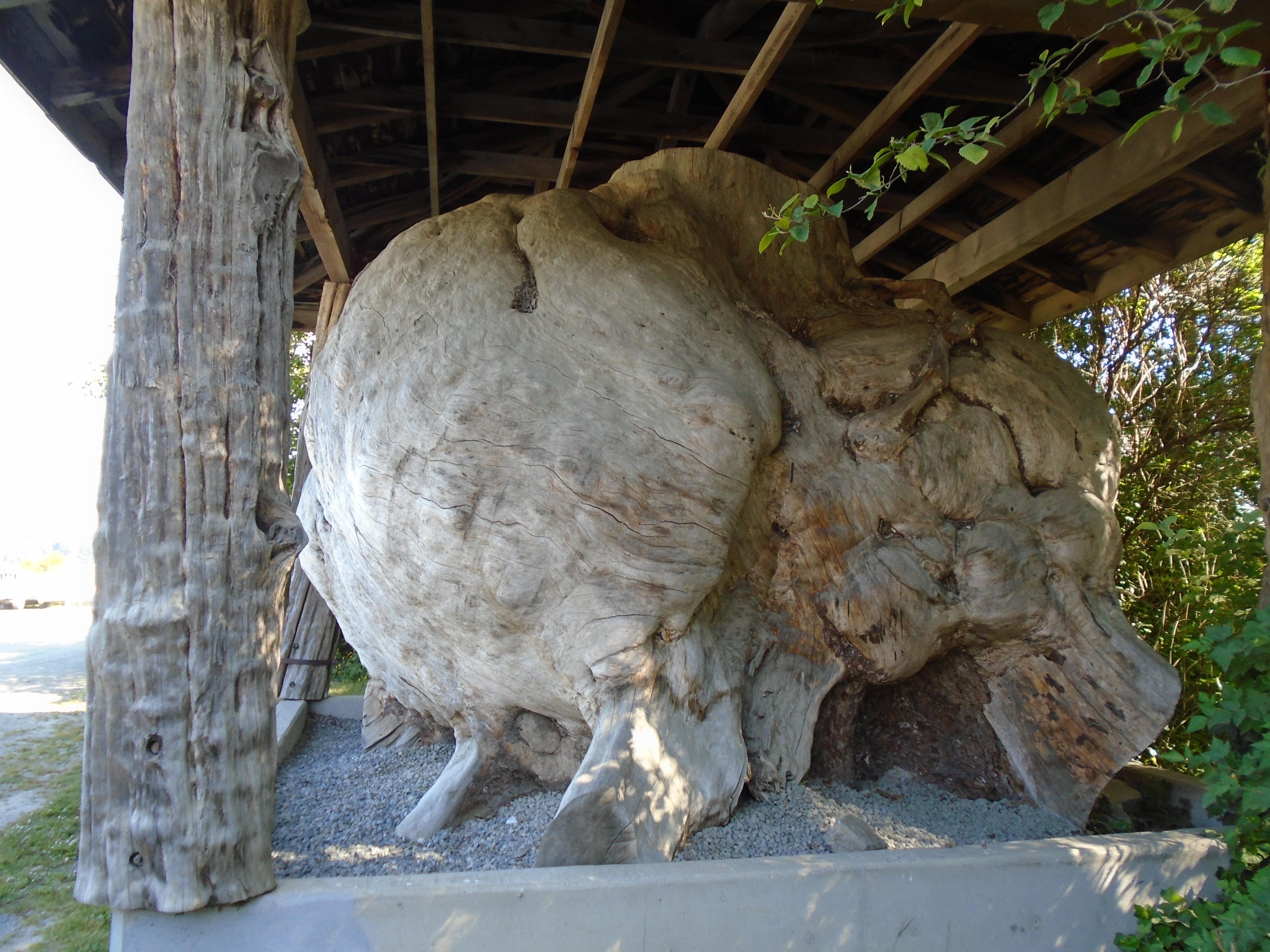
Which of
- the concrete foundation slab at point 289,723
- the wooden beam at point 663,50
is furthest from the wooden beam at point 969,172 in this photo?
the concrete foundation slab at point 289,723

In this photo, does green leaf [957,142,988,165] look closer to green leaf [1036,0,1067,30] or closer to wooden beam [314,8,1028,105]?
green leaf [1036,0,1067,30]

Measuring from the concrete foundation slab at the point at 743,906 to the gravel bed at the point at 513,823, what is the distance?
0.94ft

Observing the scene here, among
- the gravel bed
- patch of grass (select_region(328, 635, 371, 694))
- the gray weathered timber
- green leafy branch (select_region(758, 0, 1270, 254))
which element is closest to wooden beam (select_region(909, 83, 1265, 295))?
green leafy branch (select_region(758, 0, 1270, 254))

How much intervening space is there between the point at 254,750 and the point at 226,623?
1.29ft

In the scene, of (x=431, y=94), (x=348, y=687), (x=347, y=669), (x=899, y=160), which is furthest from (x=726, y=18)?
(x=347, y=669)

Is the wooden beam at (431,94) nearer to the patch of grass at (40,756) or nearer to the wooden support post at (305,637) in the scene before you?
the wooden support post at (305,637)

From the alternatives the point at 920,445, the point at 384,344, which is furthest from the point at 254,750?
the point at 920,445

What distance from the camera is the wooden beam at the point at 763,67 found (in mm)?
3398

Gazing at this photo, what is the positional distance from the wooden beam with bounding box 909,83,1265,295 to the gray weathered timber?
361 centimetres

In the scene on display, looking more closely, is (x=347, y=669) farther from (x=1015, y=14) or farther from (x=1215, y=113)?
(x=1215, y=113)

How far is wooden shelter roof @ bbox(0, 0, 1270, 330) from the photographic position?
11.9 feet

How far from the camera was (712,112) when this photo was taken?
18.8ft

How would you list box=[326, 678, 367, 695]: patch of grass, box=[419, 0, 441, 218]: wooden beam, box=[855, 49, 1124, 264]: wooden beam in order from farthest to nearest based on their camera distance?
box=[326, 678, 367, 695]: patch of grass, box=[855, 49, 1124, 264]: wooden beam, box=[419, 0, 441, 218]: wooden beam

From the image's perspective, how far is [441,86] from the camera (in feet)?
15.6
